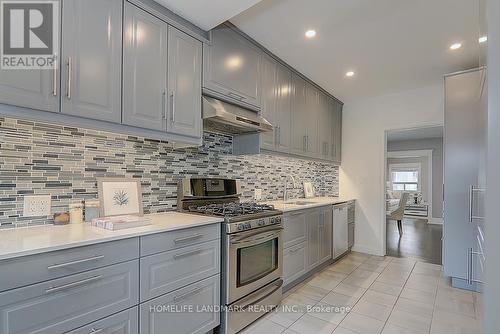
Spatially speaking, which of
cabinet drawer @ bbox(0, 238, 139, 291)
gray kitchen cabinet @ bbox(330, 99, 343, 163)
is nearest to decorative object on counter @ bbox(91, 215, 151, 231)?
cabinet drawer @ bbox(0, 238, 139, 291)

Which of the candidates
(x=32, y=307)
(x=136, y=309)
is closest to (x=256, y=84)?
(x=136, y=309)

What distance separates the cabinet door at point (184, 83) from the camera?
6.28ft

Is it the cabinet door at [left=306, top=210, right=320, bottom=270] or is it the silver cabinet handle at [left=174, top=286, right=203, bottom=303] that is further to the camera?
the cabinet door at [left=306, top=210, right=320, bottom=270]

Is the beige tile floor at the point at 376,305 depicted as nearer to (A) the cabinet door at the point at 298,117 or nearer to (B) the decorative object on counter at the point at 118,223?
(B) the decorative object on counter at the point at 118,223

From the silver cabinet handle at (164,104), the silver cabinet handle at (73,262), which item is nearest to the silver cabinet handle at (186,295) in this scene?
the silver cabinet handle at (73,262)

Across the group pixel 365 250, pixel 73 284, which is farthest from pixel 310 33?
pixel 365 250

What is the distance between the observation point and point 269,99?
288 centimetres

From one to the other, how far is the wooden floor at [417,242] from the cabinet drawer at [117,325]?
4173 millimetres

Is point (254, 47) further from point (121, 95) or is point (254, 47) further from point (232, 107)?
point (121, 95)

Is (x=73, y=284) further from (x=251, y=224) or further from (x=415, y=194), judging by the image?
(x=415, y=194)

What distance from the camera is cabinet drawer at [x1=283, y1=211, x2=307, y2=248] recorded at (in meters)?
2.69

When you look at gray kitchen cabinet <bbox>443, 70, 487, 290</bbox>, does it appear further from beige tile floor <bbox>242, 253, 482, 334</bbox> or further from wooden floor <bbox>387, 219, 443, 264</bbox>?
wooden floor <bbox>387, 219, 443, 264</bbox>

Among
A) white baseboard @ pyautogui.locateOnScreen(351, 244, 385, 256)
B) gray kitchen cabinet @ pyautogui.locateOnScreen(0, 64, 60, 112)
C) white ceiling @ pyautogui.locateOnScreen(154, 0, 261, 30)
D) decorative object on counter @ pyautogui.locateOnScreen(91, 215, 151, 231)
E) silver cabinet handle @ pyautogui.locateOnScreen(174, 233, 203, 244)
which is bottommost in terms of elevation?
white baseboard @ pyautogui.locateOnScreen(351, 244, 385, 256)

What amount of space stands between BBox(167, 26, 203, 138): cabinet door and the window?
Result: 9.59 m
